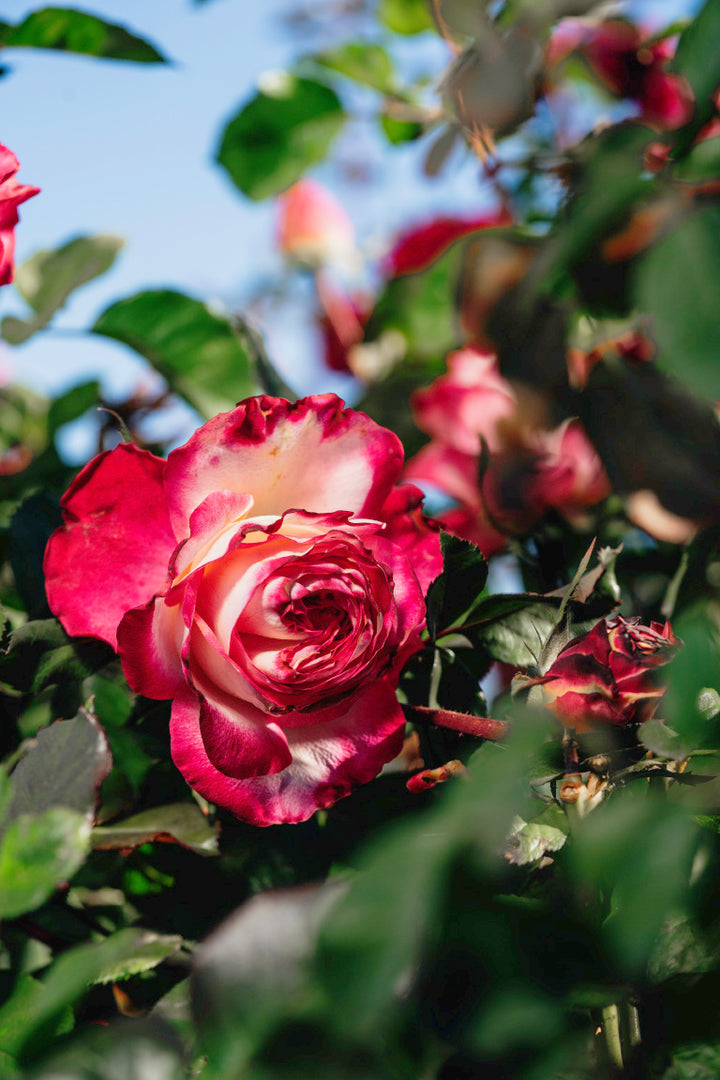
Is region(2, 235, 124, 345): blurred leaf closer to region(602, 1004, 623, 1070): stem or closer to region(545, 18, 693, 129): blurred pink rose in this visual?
region(545, 18, 693, 129): blurred pink rose

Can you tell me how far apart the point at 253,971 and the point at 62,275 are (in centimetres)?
54

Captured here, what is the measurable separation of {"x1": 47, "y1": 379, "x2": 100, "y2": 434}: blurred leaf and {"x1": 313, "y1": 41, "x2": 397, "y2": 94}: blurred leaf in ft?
Result: 1.43

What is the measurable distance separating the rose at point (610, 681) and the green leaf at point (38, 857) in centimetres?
18

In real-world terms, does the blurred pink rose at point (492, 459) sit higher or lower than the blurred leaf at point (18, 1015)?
higher

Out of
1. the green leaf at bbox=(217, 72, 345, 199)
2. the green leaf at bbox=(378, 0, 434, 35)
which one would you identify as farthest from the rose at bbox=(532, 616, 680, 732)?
the green leaf at bbox=(378, 0, 434, 35)

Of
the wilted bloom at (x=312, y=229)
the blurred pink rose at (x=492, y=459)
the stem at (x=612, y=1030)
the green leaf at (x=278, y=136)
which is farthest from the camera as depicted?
the wilted bloom at (x=312, y=229)

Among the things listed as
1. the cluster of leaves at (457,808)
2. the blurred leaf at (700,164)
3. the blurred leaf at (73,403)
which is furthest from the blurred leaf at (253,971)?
the blurred leaf at (73,403)

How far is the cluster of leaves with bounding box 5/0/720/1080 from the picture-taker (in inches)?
8.9

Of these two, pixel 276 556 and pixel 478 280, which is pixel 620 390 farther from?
pixel 276 556

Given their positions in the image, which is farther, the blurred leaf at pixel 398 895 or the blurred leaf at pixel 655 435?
the blurred leaf at pixel 655 435

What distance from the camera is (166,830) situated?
1.27ft

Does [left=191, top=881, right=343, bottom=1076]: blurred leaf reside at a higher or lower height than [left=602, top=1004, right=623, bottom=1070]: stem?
higher

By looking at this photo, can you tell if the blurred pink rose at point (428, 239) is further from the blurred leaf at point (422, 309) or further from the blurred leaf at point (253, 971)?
the blurred leaf at point (253, 971)

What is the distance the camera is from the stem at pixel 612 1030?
30 cm
